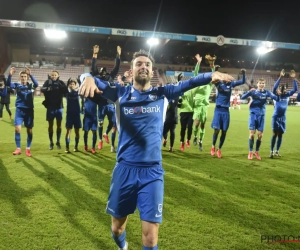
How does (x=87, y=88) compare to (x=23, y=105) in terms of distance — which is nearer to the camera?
(x=87, y=88)

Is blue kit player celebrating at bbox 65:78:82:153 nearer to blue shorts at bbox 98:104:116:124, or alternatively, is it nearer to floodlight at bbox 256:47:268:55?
A: blue shorts at bbox 98:104:116:124

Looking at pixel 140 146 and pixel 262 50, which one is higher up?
pixel 262 50

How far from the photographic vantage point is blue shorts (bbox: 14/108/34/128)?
24.9 feet

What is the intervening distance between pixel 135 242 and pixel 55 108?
18.3 feet

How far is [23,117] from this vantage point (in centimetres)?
764

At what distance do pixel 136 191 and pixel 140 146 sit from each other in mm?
427

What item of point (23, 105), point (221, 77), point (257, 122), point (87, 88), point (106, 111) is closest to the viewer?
point (87, 88)

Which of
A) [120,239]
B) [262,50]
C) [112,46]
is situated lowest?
[120,239]

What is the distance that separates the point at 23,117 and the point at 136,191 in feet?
19.5

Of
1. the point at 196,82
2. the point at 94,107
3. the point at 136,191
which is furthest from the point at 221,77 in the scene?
the point at 94,107

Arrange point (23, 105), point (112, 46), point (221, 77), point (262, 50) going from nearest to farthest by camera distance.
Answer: point (221, 77), point (23, 105), point (262, 50), point (112, 46)

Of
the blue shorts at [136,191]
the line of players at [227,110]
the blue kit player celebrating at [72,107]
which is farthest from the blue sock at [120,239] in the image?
the blue kit player celebrating at [72,107]

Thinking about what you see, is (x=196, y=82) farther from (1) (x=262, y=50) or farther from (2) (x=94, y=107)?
(1) (x=262, y=50)

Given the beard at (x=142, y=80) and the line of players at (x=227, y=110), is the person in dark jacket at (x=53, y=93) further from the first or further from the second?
the beard at (x=142, y=80)
